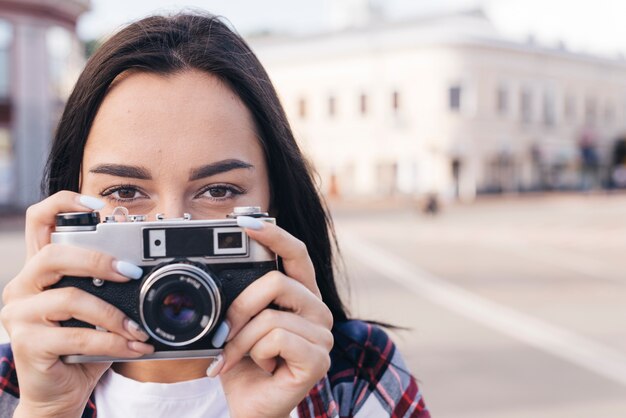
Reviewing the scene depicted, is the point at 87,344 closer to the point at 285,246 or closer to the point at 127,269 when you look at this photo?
the point at 127,269

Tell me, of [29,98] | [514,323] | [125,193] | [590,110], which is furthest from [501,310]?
[590,110]

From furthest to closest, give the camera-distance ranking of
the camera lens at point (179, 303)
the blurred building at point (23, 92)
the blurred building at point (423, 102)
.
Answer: the blurred building at point (423, 102) → the blurred building at point (23, 92) → the camera lens at point (179, 303)

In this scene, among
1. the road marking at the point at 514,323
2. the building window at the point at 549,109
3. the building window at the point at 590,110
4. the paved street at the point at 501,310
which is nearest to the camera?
the paved street at the point at 501,310

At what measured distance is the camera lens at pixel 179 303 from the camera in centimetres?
156

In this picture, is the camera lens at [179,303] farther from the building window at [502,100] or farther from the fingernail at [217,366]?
the building window at [502,100]

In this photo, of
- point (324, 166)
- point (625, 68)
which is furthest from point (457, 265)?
point (625, 68)

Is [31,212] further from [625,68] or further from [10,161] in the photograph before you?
[625,68]

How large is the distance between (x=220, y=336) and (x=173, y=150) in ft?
1.35

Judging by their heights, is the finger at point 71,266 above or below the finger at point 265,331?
above

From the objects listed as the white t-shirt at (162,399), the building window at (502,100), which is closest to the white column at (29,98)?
the white t-shirt at (162,399)

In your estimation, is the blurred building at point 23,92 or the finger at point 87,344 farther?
the blurred building at point 23,92

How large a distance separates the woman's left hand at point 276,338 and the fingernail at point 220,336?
0.08ft

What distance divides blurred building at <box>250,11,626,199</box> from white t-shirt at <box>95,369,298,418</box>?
3487 cm

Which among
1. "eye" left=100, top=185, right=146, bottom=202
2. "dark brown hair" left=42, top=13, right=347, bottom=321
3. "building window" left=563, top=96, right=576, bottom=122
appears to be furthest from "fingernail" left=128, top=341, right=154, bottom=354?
"building window" left=563, top=96, right=576, bottom=122
